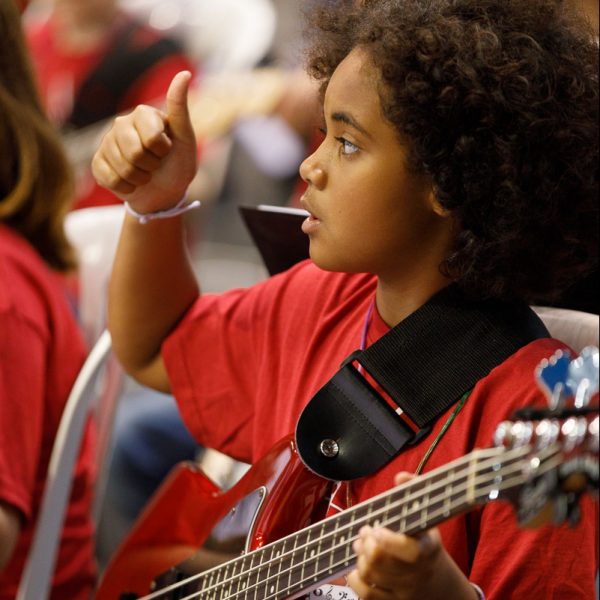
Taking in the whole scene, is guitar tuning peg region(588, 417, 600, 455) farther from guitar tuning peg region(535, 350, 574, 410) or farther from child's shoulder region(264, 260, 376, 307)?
child's shoulder region(264, 260, 376, 307)

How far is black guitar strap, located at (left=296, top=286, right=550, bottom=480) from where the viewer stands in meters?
0.91

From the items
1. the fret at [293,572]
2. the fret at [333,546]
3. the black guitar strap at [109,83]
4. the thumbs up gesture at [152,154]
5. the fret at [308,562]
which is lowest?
the black guitar strap at [109,83]

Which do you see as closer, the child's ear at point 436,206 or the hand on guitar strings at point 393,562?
the hand on guitar strings at point 393,562

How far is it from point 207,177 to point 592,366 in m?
2.25

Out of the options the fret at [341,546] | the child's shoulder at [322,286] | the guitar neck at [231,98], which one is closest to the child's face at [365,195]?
the child's shoulder at [322,286]

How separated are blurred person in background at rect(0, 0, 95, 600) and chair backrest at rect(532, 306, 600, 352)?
1.94 ft

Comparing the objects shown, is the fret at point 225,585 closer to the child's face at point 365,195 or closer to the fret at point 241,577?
the fret at point 241,577

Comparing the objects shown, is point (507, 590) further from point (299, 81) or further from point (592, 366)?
point (299, 81)

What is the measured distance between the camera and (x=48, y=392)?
136cm

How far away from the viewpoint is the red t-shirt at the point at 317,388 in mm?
825

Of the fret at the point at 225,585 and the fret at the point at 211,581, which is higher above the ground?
the fret at the point at 225,585

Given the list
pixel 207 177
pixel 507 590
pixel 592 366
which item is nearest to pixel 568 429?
pixel 592 366

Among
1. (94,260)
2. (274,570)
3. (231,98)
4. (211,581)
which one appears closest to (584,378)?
(274,570)

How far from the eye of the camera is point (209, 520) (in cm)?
102
